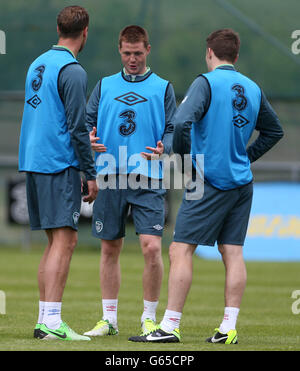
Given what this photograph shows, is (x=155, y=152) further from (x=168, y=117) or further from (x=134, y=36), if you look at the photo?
(x=134, y=36)

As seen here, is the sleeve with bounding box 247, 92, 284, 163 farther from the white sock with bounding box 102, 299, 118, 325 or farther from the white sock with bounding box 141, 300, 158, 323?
the white sock with bounding box 102, 299, 118, 325

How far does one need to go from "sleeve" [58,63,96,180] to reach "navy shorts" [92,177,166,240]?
771mm

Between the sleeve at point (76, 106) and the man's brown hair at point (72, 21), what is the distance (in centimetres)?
31

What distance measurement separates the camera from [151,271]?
283 inches

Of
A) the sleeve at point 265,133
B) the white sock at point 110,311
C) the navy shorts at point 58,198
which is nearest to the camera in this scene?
the navy shorts at point 58,198

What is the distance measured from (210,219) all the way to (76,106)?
1303 millimetres

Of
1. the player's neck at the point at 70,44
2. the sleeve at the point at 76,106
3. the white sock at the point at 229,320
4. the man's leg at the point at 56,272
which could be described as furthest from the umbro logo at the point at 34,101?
the white sock at the point at 229,320

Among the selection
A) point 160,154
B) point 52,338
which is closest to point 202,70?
point 160,154

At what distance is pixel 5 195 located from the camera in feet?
58.9

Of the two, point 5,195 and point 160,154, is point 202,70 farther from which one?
point 160,154

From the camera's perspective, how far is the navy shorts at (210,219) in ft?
21.4

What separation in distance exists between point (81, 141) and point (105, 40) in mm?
13577

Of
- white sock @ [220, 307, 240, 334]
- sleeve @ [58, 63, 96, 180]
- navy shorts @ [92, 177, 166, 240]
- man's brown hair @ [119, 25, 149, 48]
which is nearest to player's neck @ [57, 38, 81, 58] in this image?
sleeve @ [58, 63, 96, 180]

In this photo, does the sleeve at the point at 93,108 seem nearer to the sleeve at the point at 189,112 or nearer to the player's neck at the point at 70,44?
the player's neck at the point at 70,44
